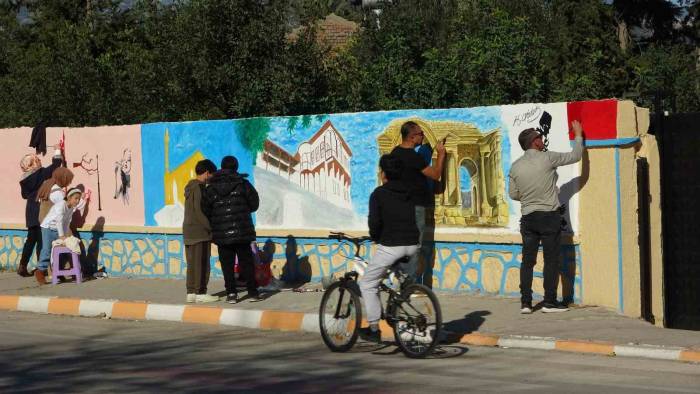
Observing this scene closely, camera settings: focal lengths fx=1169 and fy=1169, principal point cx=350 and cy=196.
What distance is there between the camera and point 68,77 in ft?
71.2

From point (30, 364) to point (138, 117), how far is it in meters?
11.1

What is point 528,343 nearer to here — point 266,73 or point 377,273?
point 377,273

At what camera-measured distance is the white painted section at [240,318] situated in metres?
13.1

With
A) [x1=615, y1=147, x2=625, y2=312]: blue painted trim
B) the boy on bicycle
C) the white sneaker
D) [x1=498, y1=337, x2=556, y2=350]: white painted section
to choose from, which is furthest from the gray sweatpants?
the white sneaker

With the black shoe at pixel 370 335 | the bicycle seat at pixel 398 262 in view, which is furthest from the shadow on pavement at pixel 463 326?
the bicycle seat at pixel 398 262

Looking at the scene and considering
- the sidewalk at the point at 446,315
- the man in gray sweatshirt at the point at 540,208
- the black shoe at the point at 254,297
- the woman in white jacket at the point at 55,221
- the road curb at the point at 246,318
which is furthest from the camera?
the woman in white jacket at the point at 55,221

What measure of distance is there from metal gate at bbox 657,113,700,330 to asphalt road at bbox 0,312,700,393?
2.50 m

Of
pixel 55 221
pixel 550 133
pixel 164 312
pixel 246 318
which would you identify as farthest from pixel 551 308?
pixel 55 221

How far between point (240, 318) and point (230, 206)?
1402mm

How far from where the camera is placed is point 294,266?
15484mm

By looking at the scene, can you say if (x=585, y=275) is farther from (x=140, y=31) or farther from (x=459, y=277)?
(x=140, y=31)

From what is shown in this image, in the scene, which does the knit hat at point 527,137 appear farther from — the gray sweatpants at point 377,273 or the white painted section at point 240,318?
the white painted section at point 240,318

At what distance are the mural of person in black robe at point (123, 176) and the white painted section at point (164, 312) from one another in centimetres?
357

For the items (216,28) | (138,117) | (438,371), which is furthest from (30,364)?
(138,117)
